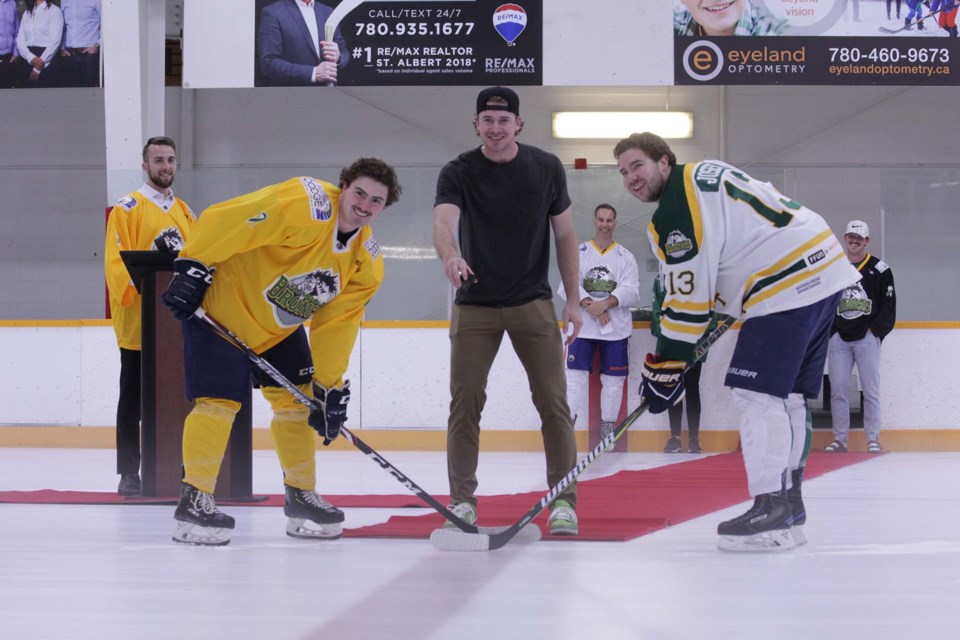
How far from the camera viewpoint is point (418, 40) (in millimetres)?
6355

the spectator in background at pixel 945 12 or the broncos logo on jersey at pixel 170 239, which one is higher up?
the spectator in background at pixel 945 12

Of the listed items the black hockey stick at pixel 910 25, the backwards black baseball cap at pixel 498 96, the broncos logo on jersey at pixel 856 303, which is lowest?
the broncos logo on jersey at pixel 856 303

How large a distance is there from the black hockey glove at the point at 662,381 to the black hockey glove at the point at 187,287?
39.1 inches

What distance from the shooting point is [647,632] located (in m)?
1.70

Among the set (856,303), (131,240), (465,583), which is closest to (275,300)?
(465,583)

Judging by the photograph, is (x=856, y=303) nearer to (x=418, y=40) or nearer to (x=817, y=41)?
(x=817, y=41)

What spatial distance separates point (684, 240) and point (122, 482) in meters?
2.07

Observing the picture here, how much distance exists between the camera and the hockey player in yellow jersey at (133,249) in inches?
141

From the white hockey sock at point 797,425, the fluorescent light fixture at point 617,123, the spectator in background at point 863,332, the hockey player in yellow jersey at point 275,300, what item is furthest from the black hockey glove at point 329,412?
the fluorescent light fixture at point 617,123

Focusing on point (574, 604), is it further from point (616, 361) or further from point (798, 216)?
point (616, 361)

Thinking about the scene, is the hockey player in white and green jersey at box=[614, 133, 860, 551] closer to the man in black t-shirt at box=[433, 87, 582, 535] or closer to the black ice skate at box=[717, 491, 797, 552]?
the black ice skate at box=[717, 491, 797, 552]

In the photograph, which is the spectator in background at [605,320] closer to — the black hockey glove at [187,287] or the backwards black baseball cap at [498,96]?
the backwards black baseball cap at [498,96]

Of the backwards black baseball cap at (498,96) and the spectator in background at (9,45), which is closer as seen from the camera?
the backwards black baseball cap at (498,96)

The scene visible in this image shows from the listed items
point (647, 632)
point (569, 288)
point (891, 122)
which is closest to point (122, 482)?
point (569, 288)
